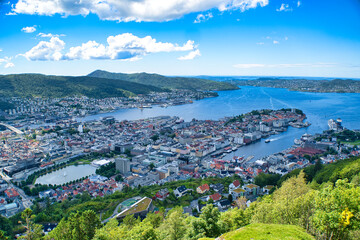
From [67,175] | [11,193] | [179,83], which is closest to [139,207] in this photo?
[11,193]

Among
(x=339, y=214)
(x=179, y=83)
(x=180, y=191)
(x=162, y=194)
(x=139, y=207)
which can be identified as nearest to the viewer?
(x=339, y=214)

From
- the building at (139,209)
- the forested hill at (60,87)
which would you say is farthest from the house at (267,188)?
the forested hill at (60,87)

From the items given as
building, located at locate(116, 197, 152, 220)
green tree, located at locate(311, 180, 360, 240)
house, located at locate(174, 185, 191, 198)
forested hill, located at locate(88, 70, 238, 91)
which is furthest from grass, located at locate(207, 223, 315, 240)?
forested hill, located at locate(88, 70, 238, 91)

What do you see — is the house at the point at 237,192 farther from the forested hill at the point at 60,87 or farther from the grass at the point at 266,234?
the forested hill at the point at 60,87

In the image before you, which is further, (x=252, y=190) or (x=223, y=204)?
(x=252, y=190)

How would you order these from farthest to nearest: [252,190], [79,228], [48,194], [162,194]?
[48,194] < [252,190] < [162,194] < [79,228]

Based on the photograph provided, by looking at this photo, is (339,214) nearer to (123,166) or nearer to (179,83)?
Answer: (123,166)
